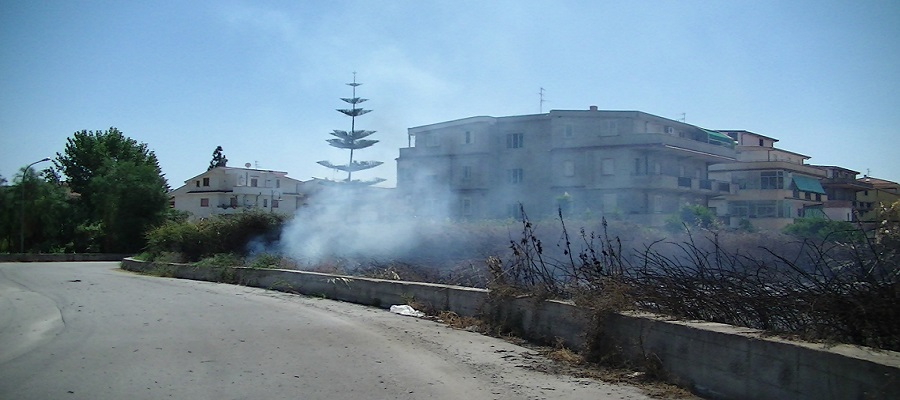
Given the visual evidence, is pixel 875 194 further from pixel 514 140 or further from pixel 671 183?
pixel 514 140

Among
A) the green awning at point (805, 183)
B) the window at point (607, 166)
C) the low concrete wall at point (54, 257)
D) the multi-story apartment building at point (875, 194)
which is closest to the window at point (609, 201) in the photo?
the window at point (607, 166)

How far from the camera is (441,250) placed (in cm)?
1869

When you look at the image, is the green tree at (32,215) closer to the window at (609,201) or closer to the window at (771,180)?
the window at (609,201)

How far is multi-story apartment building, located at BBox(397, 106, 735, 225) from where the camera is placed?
146ft

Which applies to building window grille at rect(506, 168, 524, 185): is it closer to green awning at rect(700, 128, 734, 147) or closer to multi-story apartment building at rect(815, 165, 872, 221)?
green awning at rect(700, 128, 734, 147)

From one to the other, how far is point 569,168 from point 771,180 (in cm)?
1374

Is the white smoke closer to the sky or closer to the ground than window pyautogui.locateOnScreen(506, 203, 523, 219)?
closer to the ground

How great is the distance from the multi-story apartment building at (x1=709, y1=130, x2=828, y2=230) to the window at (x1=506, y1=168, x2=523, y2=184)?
13.5 metres

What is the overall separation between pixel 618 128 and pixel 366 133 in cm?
1732

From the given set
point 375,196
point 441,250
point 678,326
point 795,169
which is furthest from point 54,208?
point 678,326

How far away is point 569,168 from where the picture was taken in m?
47.1

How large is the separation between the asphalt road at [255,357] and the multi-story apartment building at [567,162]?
97.5 ft

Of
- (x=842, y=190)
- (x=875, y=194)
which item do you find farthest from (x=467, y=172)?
(x=875, y=194)

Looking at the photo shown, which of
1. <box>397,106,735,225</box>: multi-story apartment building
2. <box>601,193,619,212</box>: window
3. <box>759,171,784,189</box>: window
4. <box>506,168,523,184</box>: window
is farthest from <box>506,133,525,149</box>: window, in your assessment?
<box>759,171,784,189</box>: window
